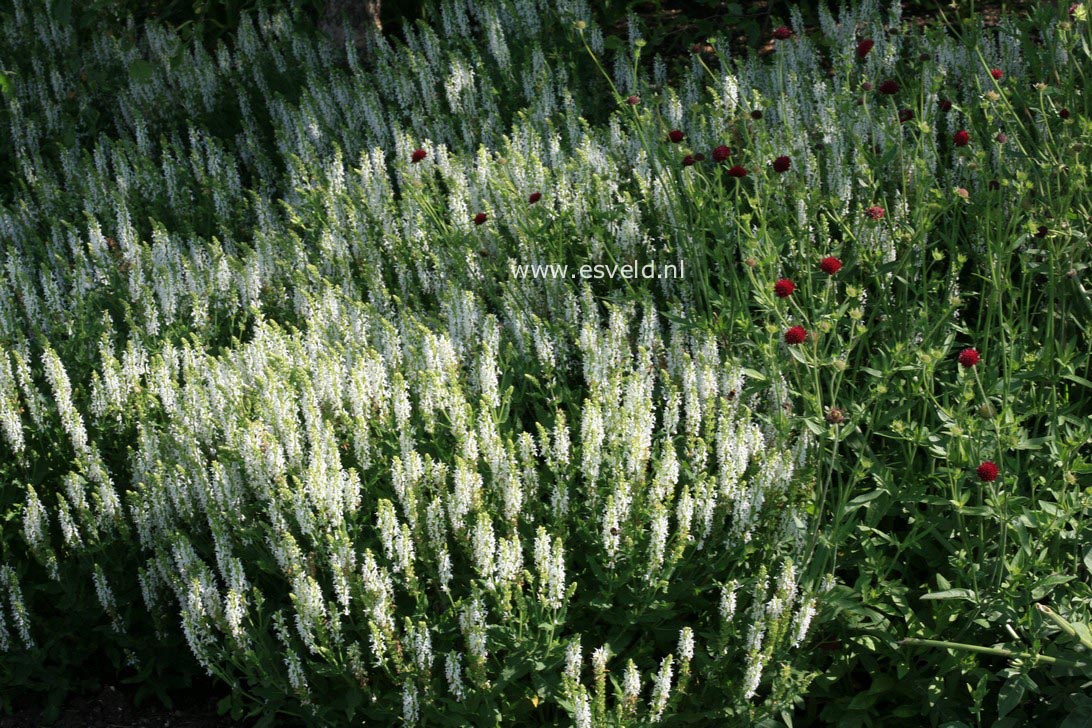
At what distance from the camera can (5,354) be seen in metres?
4.27

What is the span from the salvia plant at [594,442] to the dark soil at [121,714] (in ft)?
0.28

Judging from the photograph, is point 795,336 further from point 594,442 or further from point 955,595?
point 955,595

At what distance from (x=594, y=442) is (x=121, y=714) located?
182 centimetres

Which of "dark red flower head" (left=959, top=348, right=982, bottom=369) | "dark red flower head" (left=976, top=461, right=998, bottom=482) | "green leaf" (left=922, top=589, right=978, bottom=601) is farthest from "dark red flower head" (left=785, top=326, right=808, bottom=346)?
"green leaf" (left=922, top=589, right=978, bottom=601)

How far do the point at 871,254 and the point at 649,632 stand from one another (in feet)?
5.06

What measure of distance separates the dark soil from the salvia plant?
85mm

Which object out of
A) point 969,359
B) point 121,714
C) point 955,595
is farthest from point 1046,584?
point 121,714

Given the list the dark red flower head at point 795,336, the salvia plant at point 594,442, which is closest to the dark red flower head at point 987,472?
the salvia plant at point 594,442

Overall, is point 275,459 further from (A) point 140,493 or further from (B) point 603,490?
(B) point 603,490

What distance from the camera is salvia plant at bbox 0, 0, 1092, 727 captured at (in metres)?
3.13

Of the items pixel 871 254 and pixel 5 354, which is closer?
pixel 871 254

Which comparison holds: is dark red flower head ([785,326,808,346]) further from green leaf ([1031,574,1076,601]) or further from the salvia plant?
green leaf ([1031,574,1076,601])

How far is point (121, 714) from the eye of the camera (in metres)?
3.75

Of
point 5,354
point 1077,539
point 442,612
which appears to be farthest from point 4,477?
point 1077,539
